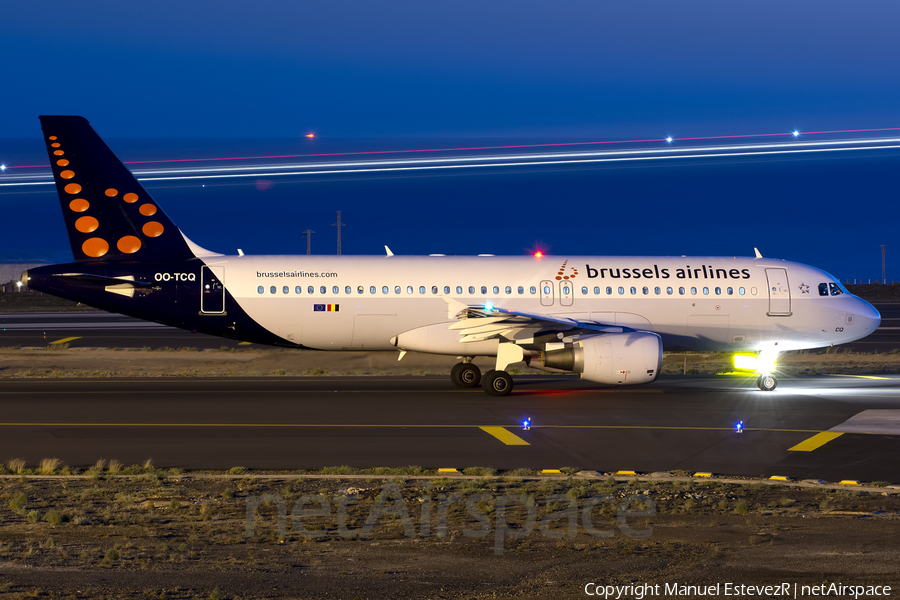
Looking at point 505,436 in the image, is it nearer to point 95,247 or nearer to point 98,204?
point 95,247

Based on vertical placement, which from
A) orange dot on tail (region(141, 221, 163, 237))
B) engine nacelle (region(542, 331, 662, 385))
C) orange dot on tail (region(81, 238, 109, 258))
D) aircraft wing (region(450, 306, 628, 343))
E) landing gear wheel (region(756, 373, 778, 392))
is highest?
orange dot on tail (region(141, 221, 163, 237))

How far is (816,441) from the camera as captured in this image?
16391 mm

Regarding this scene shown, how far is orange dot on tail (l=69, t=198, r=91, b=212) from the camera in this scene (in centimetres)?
2459

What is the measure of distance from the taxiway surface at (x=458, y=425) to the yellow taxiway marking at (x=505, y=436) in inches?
0.8

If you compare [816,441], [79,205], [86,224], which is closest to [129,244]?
[86,224]

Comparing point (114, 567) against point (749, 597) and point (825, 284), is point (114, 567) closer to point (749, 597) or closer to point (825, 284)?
point (749, 597)

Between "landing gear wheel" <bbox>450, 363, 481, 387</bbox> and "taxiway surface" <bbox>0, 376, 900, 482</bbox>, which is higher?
"landing gear wheel" <bbox>450, 363, 481, 387</bbox>

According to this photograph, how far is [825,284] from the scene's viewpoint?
26.8m

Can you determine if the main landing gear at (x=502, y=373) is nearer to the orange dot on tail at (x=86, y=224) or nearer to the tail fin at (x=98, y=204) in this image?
the tail fin at (x=98, y=204)

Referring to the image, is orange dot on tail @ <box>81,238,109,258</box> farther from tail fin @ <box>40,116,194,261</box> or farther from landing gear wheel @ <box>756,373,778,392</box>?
landing gear wheel @ <box>756,373,778,392</box>

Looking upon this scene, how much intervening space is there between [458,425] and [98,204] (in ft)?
42.9

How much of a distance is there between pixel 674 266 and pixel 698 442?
35.6 feet

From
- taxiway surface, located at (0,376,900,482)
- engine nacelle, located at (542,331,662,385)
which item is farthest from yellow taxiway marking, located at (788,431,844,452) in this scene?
engine nacelle, located at (542,331,662,385)

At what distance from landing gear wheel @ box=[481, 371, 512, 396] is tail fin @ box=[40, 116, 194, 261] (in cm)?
922
